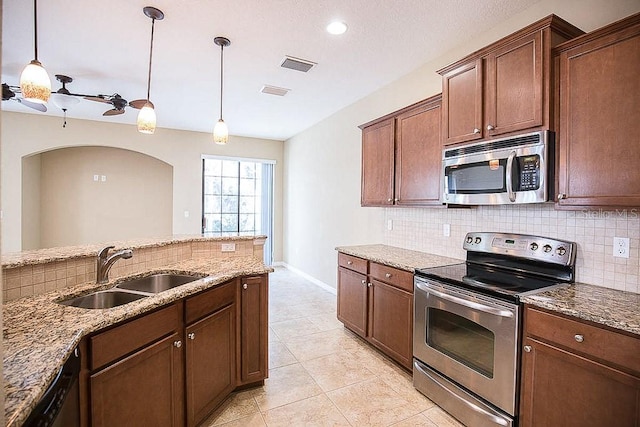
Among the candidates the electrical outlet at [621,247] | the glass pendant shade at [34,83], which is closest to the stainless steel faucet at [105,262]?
the glass pendant shade at [34,83]

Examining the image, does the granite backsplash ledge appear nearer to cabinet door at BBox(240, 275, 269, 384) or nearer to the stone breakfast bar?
the stone breakfast bar

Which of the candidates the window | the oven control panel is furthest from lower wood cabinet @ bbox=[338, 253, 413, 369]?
Result: the window

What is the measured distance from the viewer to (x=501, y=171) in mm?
2275

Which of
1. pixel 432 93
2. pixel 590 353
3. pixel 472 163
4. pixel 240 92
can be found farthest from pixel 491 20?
pixel 240 92

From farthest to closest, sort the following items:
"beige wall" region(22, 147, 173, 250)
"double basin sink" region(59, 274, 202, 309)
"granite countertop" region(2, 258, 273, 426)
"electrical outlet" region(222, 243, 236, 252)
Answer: "beige wall" region(22, 147, 173, 250) < "electrical outlet" region(222, 243, 236, 252) < "double basin sink" region(59, 274, 202, 309) < "granite countertop" region(2, 258, 273, 426)

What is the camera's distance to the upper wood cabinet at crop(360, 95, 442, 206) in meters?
2.90

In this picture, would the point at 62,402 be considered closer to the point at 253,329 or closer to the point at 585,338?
the point at 253,329

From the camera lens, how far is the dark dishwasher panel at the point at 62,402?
1.03m

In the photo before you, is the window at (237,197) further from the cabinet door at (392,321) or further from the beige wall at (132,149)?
the cabinet door at (392,321)

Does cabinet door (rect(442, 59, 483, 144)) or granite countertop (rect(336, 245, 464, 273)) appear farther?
granite countertop (rect(336, 245, 464, 273))

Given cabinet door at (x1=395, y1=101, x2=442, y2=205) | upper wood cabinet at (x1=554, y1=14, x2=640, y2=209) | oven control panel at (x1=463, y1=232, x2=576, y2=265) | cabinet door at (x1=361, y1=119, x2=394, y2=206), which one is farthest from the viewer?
cabinet door at (x1=361, y1=119, x2=394, y2=206)

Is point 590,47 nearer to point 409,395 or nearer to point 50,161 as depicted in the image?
point 409,395

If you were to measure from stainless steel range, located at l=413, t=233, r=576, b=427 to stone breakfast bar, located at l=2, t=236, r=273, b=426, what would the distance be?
4.23ft

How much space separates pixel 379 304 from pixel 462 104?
1818 millimetres
